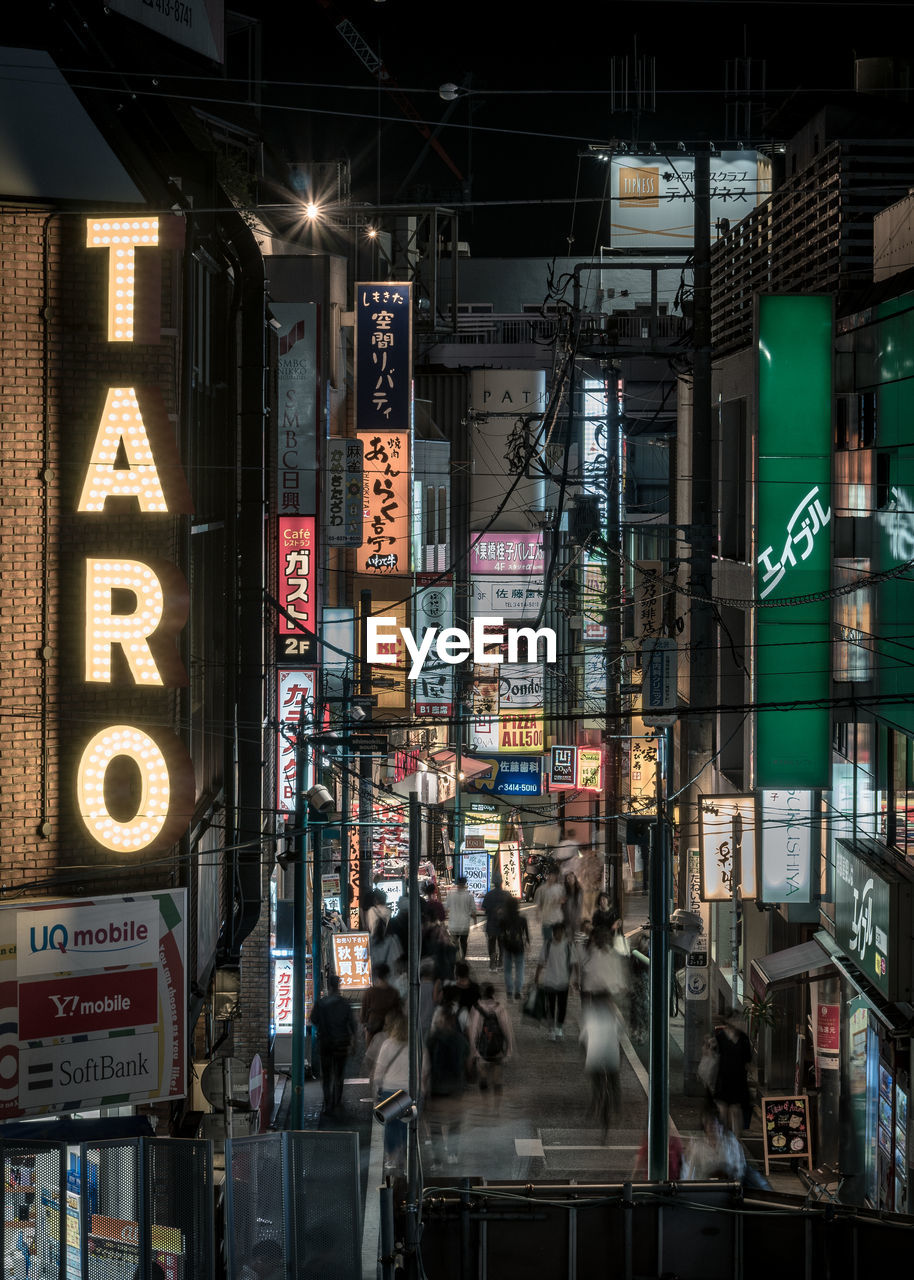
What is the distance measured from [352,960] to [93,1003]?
10481mm

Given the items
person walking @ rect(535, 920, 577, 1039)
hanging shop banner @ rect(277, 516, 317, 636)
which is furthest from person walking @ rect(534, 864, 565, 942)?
hanging shop banner @ rect(277, 516, 317, 636)

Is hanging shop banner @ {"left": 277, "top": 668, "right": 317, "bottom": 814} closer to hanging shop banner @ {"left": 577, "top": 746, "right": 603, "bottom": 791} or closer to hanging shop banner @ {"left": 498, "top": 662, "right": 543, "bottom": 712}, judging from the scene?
hanging shop banner @ {"left": 498, "top": 662, "right": 543, "bottom": 712}

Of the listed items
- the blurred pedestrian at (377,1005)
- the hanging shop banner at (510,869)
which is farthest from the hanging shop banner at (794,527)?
the hanging shop banner at (510,869)

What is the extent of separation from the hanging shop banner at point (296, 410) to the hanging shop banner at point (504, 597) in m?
12.1

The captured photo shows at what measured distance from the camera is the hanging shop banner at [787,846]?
56.8 feet

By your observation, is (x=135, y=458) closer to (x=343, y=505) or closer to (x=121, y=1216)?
(x=121, y=1216)

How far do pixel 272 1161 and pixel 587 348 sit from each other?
1568 cm

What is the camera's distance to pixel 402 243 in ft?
137

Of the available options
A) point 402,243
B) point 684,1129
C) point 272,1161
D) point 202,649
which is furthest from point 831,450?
point 402,243

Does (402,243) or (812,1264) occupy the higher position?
(402,243)

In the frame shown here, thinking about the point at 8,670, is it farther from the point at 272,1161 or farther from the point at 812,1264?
the point at 812,1264

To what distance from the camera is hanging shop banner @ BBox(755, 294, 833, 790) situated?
54.5 feet

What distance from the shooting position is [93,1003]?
12.3 metres

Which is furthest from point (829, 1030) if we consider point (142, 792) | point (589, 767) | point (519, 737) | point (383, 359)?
point (383, 359)
